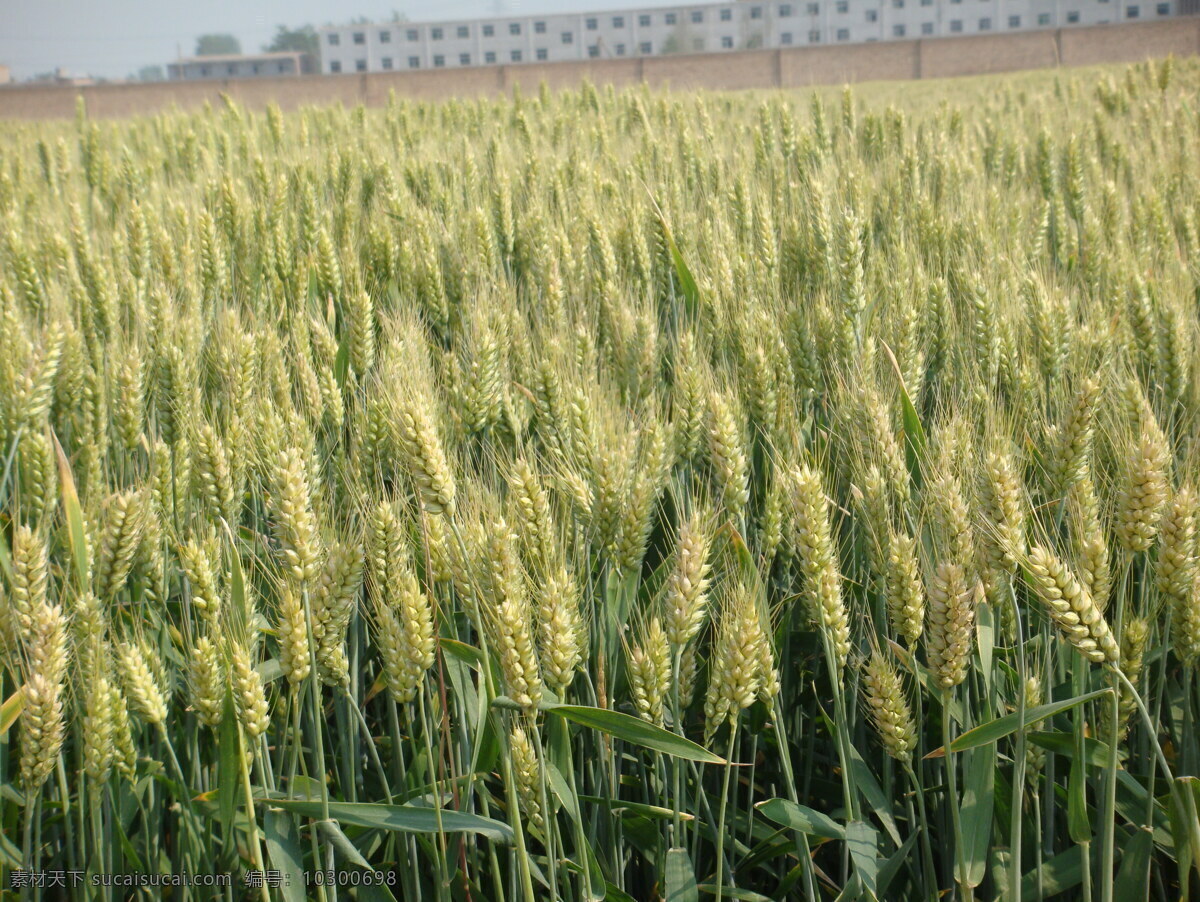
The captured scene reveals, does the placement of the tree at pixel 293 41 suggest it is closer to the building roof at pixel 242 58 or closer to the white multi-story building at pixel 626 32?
the building roof at pixel 242 58

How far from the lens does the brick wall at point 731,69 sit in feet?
94.1

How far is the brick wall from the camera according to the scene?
28672 millimetres

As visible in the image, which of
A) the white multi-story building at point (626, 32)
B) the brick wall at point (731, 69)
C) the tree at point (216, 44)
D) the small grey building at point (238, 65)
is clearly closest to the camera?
the brick wall at point (731, 69)

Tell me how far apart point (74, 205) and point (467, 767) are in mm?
2720

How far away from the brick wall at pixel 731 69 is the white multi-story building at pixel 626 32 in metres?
39.9

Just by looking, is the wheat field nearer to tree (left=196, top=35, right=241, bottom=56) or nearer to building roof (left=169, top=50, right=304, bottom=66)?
building roof (left=169, top=50, right=304, bottom=66)

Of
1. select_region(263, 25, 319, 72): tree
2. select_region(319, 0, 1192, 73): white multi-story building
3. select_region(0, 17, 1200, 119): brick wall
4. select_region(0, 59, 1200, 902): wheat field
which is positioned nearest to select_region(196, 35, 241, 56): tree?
select_region(263, 25, 319, 72): tree

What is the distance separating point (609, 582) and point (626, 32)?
77039mm

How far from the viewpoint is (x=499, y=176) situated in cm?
334

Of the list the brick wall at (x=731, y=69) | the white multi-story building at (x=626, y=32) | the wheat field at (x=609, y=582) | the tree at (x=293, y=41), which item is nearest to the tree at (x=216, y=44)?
the tree at (x=293, y=41)

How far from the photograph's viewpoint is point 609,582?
142 centimetres

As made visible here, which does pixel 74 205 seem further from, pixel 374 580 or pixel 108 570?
pixel 374 580

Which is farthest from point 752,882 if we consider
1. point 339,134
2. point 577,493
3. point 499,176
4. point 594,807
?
point 339,134

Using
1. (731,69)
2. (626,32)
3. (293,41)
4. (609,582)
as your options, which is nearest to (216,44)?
(293,41)
